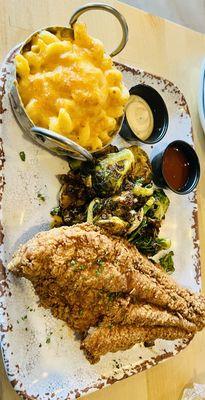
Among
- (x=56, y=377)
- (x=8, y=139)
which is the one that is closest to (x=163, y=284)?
(x=56, y=377)

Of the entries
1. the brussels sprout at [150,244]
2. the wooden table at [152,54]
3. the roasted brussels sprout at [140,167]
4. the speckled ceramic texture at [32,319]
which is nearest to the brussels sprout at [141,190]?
the roasted brussels sprout at [140,167]

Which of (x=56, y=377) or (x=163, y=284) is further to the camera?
(x=163, y=284)

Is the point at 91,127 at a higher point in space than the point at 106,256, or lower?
higher

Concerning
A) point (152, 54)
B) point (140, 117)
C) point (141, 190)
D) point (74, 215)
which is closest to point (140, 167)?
point (141, 190)

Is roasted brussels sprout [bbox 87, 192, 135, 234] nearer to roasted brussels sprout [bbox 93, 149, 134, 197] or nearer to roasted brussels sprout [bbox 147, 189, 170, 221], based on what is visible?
roasted brussels sprout [bbox 93, 149, 134, 197]

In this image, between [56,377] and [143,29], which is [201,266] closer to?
[56,377]

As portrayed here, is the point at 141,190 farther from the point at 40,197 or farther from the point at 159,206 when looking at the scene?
the point at 40,197

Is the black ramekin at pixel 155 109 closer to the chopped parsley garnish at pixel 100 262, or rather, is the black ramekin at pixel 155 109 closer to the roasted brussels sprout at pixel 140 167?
the roasted brussels sprout at pixel 140 167
